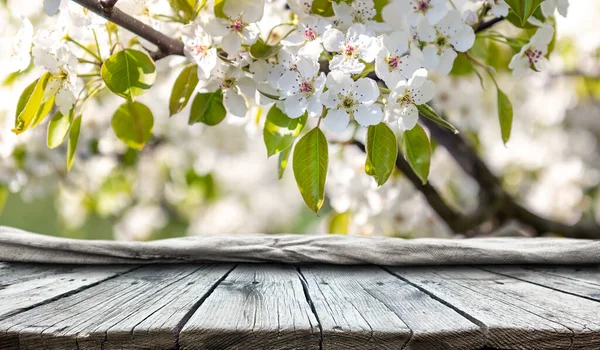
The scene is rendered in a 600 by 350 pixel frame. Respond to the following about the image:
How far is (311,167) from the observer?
72 cm

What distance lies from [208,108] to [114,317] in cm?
34

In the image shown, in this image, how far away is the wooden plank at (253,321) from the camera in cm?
53

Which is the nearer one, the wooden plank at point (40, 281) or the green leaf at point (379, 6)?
the wooden plank at point (40, 281)

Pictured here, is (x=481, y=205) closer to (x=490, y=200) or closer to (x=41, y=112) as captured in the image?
(x=490, y=200)

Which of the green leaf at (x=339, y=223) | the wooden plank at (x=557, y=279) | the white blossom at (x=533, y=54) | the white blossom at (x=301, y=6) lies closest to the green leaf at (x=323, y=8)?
the white blossom at (x=301, y=6)

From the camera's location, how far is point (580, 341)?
558 millimetres

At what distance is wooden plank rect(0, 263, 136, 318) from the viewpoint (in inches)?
25.8

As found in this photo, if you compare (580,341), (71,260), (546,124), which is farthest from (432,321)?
(546,124)

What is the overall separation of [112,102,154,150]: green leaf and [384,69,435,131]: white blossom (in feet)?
1.30

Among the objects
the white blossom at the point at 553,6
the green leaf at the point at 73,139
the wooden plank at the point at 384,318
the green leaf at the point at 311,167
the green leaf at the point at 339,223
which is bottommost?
the green leaf at the point at 339,223

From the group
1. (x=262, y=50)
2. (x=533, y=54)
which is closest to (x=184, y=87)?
(x=262, y=50)

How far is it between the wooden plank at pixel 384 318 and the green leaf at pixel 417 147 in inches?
5.8

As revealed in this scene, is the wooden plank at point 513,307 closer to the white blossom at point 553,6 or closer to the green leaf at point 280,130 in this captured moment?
the green leaf at point 280,130

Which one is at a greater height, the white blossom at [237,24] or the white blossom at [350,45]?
the white blossom at [237,24]
